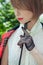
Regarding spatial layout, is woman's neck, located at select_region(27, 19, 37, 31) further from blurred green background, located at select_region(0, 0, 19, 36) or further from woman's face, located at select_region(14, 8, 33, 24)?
blurred green background, located at select_region(0, 0, 19, 36)

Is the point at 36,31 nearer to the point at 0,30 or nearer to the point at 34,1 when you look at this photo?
the point at 34,1

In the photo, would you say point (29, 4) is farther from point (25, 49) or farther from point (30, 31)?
point (25, 49)

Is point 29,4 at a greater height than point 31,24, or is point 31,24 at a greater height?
point 29,4

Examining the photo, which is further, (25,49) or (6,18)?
(6,18)

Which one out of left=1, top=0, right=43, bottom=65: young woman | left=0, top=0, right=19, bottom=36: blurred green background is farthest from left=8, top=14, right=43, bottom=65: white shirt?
left=0, top=0, right=19, bottom=36: blurred green background

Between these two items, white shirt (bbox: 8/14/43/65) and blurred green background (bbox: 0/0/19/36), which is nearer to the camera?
white shirt (bbox: 8/14/43/65)

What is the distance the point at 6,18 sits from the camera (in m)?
2.65

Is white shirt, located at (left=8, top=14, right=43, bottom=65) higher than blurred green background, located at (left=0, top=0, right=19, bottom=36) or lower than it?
lower

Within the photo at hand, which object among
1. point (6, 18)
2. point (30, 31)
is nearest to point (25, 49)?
point (30, 31)

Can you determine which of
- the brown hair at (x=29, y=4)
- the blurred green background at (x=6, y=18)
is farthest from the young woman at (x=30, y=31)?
the blurred green background at (x=6, y=18)

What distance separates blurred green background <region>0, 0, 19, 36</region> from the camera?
8.24 ft

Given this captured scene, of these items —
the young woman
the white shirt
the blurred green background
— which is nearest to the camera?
the young woman

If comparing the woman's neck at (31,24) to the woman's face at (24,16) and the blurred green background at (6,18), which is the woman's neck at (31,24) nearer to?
the woman's face at (24,16)

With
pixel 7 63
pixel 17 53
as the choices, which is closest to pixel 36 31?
pixel 17 53
